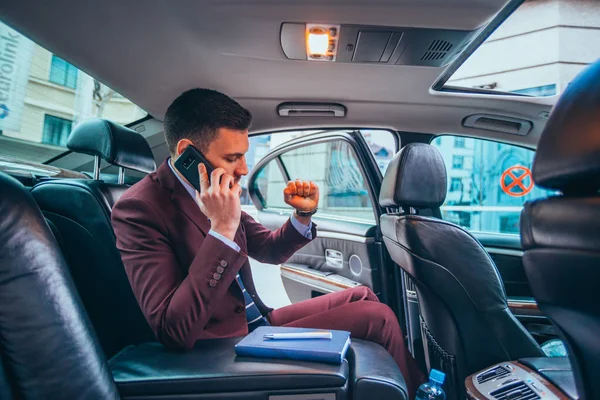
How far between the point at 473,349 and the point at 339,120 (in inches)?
61.5

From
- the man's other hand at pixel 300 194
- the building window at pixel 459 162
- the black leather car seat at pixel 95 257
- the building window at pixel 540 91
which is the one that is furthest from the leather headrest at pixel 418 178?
the building window at pixel 459 162

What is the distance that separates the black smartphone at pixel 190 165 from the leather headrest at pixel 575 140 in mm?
982

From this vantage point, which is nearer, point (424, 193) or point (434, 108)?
point (424, 193)

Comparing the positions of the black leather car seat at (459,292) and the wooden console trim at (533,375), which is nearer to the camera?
the wooden console trim at (533,375)

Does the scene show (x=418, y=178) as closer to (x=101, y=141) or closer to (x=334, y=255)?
(x=334, y=255)

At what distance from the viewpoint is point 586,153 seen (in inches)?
23.5

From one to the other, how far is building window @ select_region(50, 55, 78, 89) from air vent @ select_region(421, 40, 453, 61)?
1.64 m

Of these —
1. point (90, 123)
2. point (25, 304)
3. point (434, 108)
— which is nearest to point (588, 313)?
point (25, 304)

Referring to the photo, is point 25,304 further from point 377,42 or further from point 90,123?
point 377,42

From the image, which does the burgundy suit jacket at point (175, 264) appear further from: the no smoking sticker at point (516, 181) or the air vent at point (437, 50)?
the no smoking sticker at point (516, 181)

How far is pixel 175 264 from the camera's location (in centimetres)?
127

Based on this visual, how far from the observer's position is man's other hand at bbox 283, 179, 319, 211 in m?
1.87

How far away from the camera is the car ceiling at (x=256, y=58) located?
1513 millimetres

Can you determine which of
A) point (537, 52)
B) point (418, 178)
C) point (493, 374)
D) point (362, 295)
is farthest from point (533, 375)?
point (537, 52)
